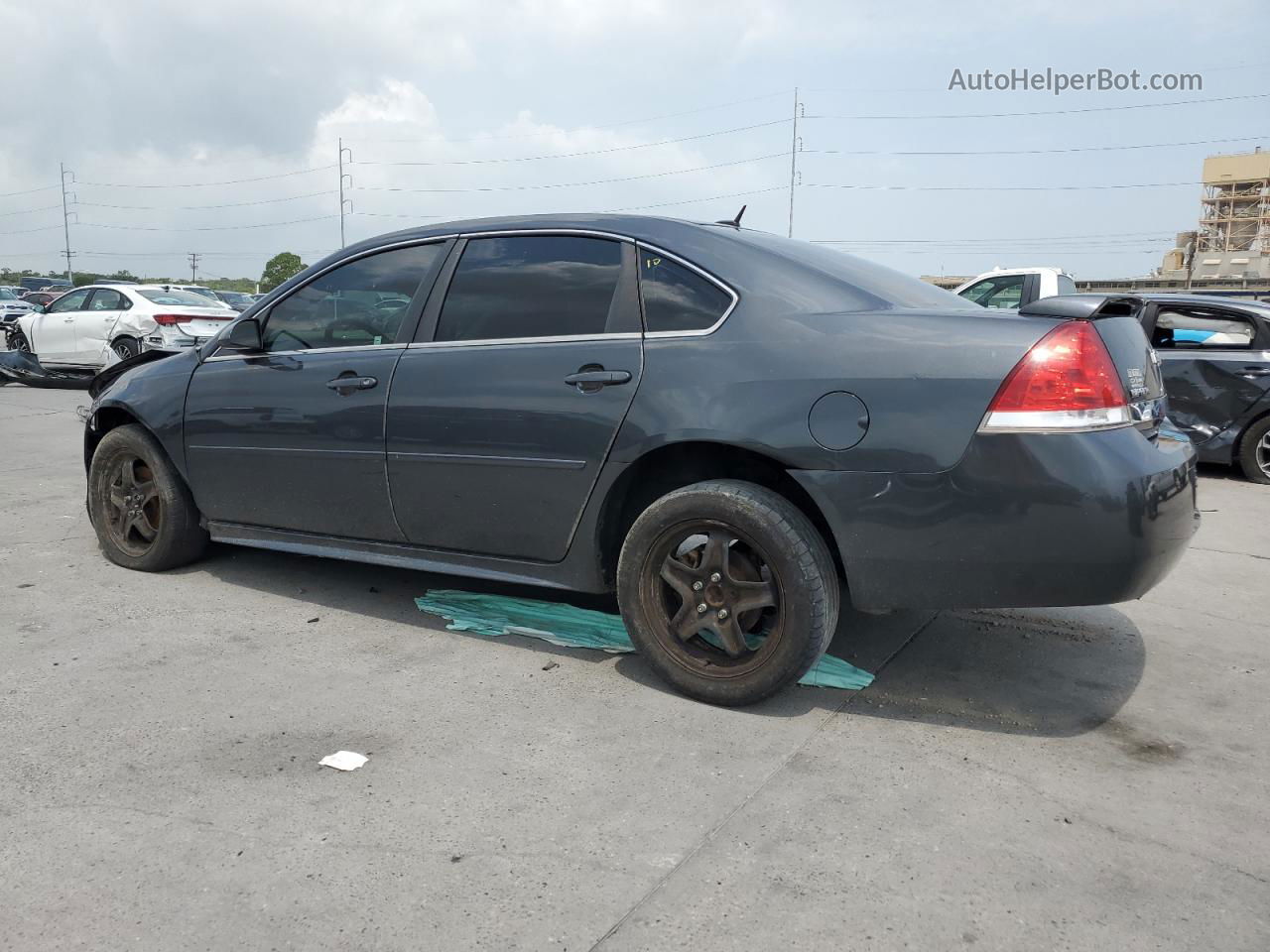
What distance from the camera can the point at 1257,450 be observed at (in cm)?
816

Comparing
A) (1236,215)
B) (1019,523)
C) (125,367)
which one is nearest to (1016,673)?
(1019,523)

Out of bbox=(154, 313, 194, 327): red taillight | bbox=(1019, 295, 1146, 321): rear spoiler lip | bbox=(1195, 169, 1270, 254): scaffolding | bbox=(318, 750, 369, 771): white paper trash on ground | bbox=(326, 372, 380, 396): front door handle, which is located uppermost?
bbox=(1195, 169, 1270, 254): scaffolding

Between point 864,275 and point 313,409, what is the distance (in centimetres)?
225

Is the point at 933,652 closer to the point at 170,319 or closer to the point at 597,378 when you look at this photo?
the point at 597,378

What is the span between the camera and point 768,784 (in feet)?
9.21

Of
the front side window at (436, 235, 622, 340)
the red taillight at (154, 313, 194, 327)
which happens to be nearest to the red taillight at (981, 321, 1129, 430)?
the front side window at (436, 235, 622, 340)

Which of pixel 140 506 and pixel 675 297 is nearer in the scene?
pixel 675 297

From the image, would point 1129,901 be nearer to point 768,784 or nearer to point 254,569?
point 768,784

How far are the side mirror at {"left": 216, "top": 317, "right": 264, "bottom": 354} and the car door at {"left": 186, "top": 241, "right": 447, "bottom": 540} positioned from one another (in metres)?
0.04

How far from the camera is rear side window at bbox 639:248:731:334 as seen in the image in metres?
3.40

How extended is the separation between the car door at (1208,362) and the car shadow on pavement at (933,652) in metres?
4.71

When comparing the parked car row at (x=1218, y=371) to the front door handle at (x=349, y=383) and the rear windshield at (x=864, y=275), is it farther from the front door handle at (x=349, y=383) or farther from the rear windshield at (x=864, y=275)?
the front door handle at (x=349, y=383)

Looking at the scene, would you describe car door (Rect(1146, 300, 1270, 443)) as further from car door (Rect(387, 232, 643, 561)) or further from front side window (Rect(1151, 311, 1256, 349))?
car door (Rect(387, 232, 643, 561))

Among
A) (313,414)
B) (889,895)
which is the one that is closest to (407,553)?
(313,414)
